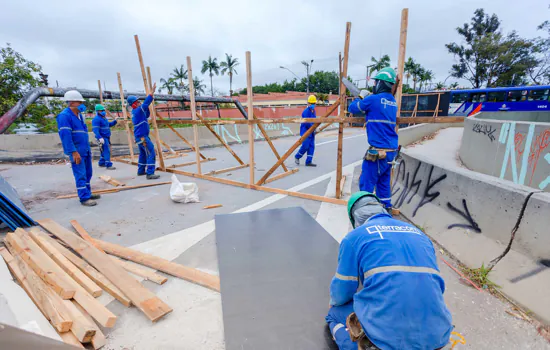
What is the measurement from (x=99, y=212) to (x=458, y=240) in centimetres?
561

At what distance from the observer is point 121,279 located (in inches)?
108

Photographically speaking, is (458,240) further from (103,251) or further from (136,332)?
(103,251)

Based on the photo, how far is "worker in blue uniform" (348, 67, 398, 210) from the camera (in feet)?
12.8

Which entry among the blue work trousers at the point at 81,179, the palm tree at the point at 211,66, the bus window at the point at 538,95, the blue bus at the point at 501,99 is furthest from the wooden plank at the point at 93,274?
the palm tree at the point at 211,66

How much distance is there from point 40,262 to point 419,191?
4967 millimetres

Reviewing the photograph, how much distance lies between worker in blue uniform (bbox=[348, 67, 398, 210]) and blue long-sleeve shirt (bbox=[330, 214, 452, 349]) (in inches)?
103

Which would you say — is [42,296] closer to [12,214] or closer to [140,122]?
[12,214]

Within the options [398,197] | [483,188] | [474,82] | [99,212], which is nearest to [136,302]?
[99,212]

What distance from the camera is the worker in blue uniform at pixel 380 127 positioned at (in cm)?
392

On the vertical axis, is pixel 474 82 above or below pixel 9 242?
above

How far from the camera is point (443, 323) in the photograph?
1.47 meters

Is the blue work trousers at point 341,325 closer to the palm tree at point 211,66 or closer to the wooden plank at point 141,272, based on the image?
the wooden plank at point 141,272

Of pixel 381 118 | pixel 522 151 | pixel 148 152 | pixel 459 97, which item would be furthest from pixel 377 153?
pixel 459 97

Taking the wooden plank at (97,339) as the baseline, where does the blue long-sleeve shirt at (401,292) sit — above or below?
above
